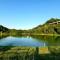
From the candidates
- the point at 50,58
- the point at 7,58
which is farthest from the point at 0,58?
the point at 50,58

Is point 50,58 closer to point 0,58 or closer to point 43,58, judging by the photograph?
point 43,58

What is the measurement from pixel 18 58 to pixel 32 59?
76.4 inches

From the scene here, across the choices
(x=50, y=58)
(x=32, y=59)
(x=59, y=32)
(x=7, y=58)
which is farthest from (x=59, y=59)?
(x=59, y=32)

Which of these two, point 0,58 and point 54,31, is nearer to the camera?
point 0,58

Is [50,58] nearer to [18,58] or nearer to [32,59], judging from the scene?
[32,59]

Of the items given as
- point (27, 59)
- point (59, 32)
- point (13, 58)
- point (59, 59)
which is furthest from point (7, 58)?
point (59, 32)

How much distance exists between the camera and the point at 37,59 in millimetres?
22297

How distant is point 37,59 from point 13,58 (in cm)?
315

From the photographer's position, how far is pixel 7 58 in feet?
76.5

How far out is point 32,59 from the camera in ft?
73.3

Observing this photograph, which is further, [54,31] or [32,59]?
[54,31]

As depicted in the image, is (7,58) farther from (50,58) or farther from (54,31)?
(54,31)

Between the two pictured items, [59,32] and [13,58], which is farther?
[59,32]

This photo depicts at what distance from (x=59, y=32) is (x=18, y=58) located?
6694 inches
